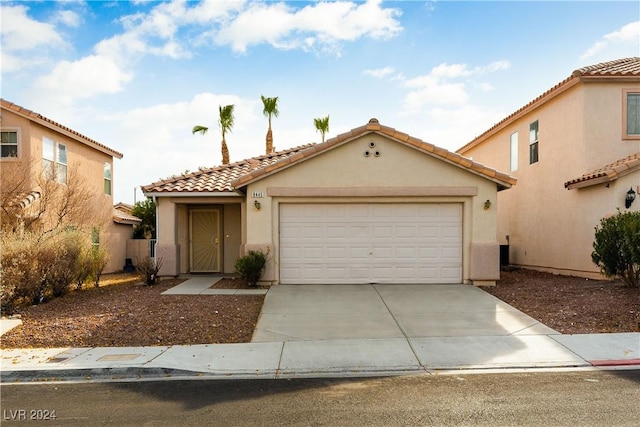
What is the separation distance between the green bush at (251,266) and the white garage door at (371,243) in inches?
28.3

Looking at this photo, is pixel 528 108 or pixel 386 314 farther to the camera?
pixel 528 108

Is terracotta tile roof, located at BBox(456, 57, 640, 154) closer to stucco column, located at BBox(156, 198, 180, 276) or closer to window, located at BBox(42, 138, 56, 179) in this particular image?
stucco column, located at BBox(156, 198, 180, 276)

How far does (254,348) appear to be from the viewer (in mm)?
7348

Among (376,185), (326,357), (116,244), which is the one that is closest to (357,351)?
(326,357)

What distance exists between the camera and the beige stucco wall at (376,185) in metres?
12.4

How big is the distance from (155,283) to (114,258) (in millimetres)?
7319

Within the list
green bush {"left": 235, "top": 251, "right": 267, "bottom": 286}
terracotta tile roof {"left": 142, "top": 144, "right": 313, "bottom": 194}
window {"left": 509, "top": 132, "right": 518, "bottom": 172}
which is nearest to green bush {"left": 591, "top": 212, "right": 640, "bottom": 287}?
window {"left": 509, "top": 132, "right": 518, "bottom": 172}

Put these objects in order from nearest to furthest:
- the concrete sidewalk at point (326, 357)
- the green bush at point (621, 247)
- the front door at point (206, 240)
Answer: the concrete sidewalk at point (326, 357) < the green bush at point (621, 247) < the front door at point (206, 240)

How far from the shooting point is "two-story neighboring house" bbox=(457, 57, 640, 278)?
42.8 ft

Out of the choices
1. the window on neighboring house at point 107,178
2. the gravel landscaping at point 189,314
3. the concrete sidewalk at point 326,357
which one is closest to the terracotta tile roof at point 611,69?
the gravel landscaping at point 189,314

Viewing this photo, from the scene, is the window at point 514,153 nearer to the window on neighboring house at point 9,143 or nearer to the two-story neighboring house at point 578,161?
the two-story neighboring house at point 578,161

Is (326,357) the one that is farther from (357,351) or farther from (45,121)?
(45,121)

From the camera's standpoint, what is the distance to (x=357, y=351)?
7.14 meters

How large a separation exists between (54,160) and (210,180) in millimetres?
6495
